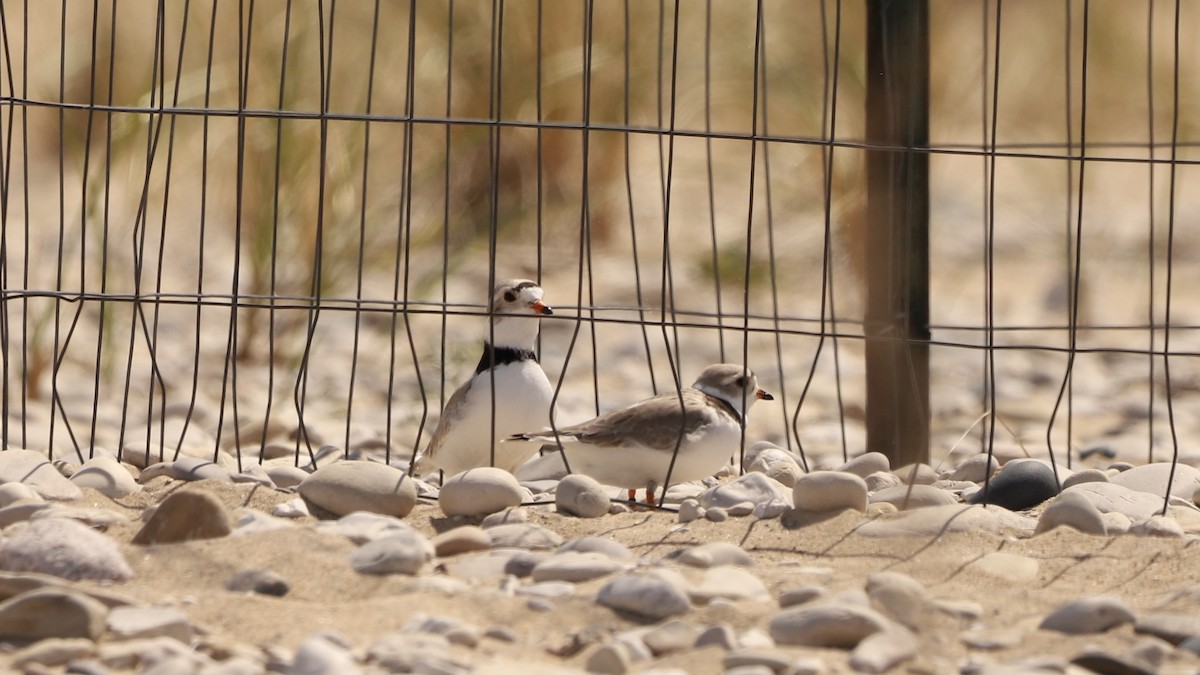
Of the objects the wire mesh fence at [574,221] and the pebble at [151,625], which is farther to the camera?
the wire mesh fence at [574,221]

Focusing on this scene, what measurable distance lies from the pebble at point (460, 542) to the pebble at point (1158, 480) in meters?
2.01

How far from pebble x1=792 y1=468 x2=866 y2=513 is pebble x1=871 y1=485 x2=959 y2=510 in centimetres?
14

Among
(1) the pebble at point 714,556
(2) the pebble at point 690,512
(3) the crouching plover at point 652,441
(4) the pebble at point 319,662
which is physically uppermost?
(3) the crouching plover at point 652,441

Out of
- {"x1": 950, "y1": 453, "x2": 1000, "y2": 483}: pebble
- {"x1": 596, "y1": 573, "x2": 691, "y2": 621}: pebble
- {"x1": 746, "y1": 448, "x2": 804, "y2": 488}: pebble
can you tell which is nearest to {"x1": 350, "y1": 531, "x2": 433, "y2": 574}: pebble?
{"x1": 596, "y1": 573, "x2": 691, "y2": 621}: pebble

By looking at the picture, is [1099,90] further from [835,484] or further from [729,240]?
[835,484]

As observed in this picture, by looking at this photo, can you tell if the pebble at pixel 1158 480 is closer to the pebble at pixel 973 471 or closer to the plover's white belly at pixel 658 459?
the pebble at pixel 973 471

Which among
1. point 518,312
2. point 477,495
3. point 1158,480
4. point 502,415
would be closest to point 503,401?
point 502,415

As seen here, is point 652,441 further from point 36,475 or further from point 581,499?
point 36,475

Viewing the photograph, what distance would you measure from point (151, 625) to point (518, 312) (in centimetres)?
222

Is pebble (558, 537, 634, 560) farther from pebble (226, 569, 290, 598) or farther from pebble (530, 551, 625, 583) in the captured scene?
pebble (226, 569, 290, 598)

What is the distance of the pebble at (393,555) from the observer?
336 centimetres

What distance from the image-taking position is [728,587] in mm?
3244

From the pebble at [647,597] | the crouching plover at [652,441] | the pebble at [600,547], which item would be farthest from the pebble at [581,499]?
the pebble at [647,597]

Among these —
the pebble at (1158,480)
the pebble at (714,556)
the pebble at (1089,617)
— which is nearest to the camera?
the pebble at (1089,617)
